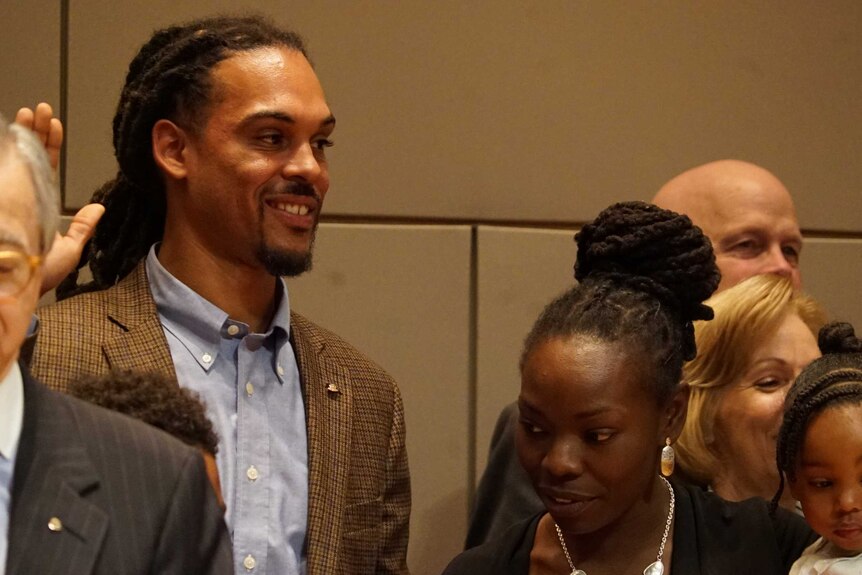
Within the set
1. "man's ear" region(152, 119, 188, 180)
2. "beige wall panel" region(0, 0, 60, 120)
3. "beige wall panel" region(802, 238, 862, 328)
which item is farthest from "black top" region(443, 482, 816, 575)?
"beige wall panel" region(0, 0, 60, 120)

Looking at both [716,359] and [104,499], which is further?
[716,359]

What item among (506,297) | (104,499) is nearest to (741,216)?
(506,297)

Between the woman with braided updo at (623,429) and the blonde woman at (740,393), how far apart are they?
219 millimetres

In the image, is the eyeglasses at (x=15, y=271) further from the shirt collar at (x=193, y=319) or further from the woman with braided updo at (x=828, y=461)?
the woman with braided updo at (x=828, y=461)

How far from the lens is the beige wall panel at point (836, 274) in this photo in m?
3.47

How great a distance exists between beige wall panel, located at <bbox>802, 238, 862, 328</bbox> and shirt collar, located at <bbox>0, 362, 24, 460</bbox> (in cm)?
255

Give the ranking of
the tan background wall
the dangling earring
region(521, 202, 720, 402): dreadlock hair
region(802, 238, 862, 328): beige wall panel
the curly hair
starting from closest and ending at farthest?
1. the curly hair
2. region(521, 202, 720, 402): dreadlock hair
3. the dangling earring
4. the tan background wall
5. region(802, 238, 862, 328): beige wall panel

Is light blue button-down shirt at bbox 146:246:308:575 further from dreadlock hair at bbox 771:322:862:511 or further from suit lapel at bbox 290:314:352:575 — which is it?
dreadlock hair at bbox 771:322:862:511

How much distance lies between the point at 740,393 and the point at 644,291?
397 millimetres

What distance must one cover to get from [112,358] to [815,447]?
1.10 m

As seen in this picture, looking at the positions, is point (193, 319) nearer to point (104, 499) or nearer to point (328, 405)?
point (328, 405)

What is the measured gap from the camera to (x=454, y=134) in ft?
10.6

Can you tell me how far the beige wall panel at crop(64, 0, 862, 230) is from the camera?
3.15m

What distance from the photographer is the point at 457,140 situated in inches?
127
